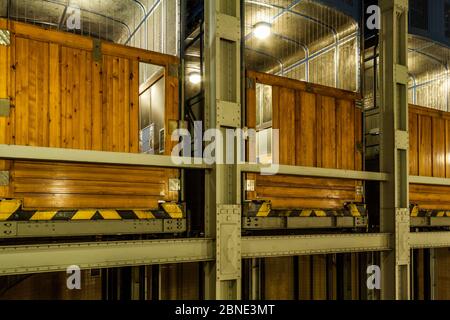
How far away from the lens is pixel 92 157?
464cm

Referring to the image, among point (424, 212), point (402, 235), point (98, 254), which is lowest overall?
point (402, 235)

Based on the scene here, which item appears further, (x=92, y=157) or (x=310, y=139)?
(x=310, y=139)

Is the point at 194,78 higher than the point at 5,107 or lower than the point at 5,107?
higher

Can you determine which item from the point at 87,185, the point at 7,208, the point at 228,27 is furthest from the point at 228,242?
the point at 228,27

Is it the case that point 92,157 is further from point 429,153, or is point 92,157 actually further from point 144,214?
point 429,153

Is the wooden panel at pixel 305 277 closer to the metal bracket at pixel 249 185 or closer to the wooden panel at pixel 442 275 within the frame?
the metal bracket at pixel 249 185

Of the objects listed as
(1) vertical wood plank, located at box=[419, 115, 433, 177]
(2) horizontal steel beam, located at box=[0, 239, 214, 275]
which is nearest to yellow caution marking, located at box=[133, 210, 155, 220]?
(2) horizontal steel beam, located at box=[0, 239, 214, 275]

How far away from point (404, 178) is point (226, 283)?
3.76 meters

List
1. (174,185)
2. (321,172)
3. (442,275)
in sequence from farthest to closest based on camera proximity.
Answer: (442,275) < (321,172) < (174,185)

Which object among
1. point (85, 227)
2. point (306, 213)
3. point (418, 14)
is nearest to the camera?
point (85, 227)

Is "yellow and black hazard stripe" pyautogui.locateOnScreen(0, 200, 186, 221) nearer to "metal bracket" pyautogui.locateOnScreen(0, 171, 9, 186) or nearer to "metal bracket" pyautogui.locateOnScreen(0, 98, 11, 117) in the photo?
"metal bracket" pyautogui.locateOnScreen(0, 171, 9, 186)

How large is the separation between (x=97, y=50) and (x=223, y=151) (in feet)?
6.64

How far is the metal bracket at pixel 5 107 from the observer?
4445mm
